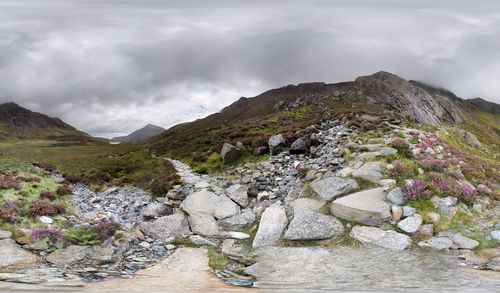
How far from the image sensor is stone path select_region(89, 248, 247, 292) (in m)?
12.9

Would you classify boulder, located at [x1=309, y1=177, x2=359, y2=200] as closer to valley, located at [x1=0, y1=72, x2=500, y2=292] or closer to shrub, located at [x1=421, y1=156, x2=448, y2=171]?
valley, located at [x1=0, y1=72, x2=500, y2=292]

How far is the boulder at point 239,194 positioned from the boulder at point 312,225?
4.03 metres

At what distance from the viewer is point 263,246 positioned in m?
17.7

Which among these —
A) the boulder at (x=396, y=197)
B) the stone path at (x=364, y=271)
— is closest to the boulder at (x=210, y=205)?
the stone path at (x=364, y=271)

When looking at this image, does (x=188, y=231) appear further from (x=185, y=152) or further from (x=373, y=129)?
(x=185, y=152)

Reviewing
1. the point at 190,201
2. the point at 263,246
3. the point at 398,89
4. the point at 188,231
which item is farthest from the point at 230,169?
the point at 398,89

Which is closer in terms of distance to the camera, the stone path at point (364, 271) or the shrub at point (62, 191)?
the stone path at point (364, 271)

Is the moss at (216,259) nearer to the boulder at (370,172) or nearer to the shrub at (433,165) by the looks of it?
the boulder at (370,172)

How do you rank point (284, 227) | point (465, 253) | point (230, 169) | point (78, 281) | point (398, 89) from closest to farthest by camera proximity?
1. point (78, 281)
2. point (465, 253)
3. point (284, 227)
4. point (230, 169)
5. point (398, 89)

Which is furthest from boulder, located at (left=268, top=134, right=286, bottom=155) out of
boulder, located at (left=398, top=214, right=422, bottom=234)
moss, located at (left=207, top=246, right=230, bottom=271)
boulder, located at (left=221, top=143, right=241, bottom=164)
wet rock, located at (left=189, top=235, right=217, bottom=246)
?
moss, located at (left=207, top=246, right=230, bottom=271)

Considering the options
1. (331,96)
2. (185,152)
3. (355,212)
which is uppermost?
(331,96)

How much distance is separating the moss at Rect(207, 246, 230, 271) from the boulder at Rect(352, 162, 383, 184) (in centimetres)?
884

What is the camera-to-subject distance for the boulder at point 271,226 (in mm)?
17980

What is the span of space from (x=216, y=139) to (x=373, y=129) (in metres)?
22.2
